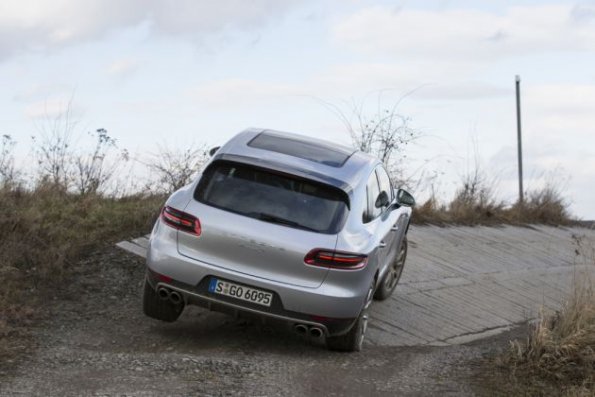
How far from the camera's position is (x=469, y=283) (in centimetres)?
1438

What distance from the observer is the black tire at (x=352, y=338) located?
28.7ft

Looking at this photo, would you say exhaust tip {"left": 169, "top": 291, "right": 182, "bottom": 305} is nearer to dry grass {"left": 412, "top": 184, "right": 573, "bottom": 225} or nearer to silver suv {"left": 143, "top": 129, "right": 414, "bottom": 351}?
silver suv {"left": 143, "top": 129, "right": 414, "bottom": 351}

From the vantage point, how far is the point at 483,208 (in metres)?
21.6

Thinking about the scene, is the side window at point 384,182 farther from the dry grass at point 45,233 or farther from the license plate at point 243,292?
the dry grass at point 45,233

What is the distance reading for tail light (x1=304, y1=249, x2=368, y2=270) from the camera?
8070mm

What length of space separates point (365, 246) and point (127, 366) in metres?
2.32

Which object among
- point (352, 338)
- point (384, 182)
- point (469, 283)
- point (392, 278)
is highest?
point (384, 182)

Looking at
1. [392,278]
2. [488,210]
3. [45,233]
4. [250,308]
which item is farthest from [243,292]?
[488,210]

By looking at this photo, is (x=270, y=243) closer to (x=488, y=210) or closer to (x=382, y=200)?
(x=382, y=200)

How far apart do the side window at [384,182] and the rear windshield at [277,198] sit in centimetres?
167

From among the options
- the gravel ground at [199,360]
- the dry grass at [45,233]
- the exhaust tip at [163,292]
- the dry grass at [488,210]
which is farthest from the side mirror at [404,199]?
the dry grass at [488,210]

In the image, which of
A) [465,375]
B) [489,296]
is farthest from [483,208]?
[465,375]

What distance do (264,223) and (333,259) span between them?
2.22 ft

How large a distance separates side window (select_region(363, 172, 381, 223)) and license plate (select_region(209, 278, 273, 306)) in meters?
1.23
